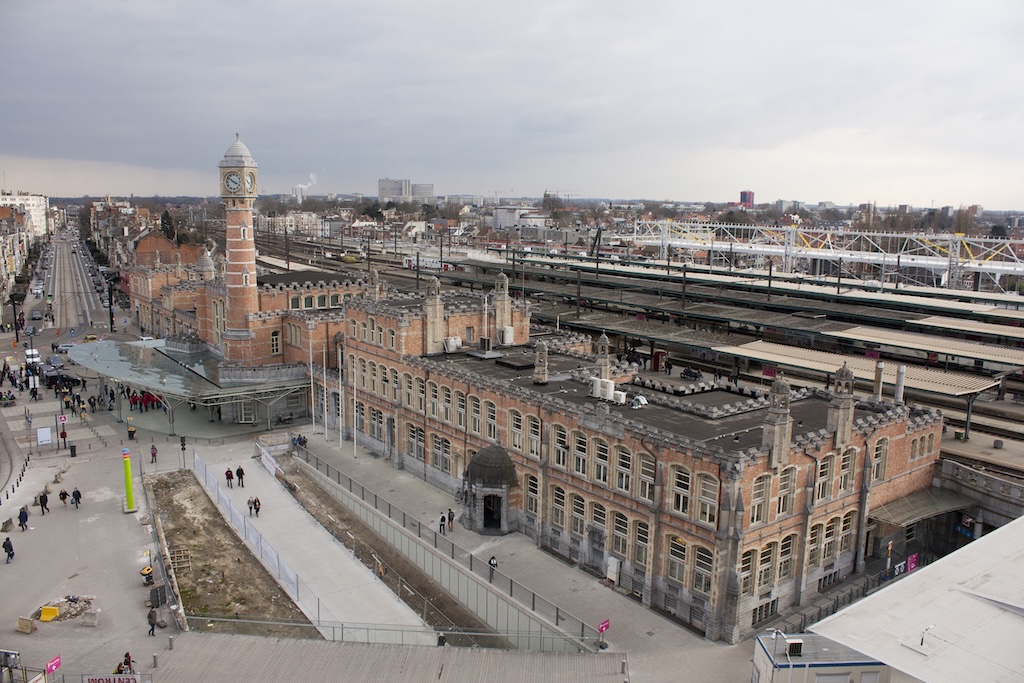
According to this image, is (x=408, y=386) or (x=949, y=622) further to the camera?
(x=408, y=386)

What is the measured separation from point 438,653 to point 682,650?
10973 millimetres

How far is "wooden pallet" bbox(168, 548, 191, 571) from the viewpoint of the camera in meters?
39.8

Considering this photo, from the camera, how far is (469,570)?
1537 inches

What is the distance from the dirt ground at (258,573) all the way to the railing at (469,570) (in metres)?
1.01

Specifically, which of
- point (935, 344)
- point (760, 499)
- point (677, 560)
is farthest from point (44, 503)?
point (935, 344)

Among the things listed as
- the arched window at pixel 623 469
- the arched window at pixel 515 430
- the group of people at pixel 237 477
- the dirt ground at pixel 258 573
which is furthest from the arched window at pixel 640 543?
the group of people at pixel 237 477

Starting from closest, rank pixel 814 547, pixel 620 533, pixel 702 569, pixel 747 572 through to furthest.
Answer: pixel 747 572 → pixel 702 569 → pixel 814 547 → pixel 620 533

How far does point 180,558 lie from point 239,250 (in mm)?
36686

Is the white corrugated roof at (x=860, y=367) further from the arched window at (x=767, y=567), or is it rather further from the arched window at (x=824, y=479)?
the arched window at (x=767, y=567)

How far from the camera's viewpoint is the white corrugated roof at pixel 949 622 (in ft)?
84.0

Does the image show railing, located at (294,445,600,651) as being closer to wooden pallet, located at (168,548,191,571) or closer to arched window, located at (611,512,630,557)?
arched window, located at (611,512,630,557)

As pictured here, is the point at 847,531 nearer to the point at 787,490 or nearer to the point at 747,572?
the point at 787,490

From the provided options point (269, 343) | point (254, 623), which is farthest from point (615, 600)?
point (269, 343)

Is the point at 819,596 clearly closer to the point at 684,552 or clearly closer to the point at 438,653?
the point at 684,552
